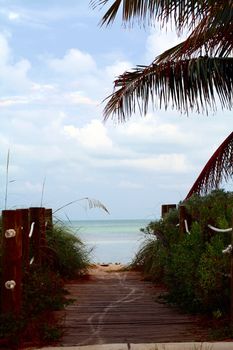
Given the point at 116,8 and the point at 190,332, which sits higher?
the point at 116,8

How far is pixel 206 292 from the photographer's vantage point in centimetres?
683

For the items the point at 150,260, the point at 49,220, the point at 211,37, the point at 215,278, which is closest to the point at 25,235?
the point at 49,220

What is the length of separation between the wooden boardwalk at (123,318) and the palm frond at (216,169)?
10.4ft

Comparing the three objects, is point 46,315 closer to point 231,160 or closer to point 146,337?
point 146,337

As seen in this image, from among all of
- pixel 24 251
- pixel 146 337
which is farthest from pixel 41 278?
pixel 146 337

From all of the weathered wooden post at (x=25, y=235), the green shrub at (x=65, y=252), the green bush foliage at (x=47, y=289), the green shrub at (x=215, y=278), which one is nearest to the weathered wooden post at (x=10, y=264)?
the green bush foliage at (x=47, y=289)

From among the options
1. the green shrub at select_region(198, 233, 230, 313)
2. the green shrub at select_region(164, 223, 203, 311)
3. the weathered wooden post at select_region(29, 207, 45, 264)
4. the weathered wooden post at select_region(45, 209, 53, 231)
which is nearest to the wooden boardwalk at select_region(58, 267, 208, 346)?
the green shrub at select_region(164, 223, 203, 311)

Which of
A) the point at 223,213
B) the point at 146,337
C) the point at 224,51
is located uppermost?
the point at 224,51

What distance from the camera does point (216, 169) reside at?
1288 cm

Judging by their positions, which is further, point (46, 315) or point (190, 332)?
point (46, 315)

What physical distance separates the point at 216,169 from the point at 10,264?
7184 mm

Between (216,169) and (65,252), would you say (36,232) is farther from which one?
(216,169)

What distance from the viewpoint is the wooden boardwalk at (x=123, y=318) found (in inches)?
248

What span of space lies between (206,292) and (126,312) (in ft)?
4.38
